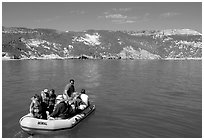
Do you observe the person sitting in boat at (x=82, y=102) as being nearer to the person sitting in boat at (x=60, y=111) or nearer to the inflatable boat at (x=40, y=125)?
the person sitting in boat at (x=60, y=111)

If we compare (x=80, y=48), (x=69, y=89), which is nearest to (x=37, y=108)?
(x=69, y=89)

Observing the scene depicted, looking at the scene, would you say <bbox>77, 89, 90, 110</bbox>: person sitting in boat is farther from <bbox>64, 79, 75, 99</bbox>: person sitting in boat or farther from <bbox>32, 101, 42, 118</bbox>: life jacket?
<bbox>32, 101, 42, 118</bbox>: life jacket

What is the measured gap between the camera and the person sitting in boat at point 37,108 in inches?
699

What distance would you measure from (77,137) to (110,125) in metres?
3.20

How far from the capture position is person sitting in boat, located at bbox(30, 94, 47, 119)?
58.2 ft

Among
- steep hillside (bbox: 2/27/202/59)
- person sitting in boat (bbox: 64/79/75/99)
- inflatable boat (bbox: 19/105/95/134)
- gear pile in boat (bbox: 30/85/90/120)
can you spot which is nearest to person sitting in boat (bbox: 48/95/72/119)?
gear pile in boat (bbox: 30/85/90/120)

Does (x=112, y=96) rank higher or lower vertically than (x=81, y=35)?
lower

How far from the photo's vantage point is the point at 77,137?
17219 mm

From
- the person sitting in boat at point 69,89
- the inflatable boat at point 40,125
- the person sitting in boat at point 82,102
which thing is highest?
the person sitting in boat at point 69,89

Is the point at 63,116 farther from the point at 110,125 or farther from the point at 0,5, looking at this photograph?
the point at 0,5

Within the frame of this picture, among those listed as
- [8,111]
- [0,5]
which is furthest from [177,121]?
[0,5]

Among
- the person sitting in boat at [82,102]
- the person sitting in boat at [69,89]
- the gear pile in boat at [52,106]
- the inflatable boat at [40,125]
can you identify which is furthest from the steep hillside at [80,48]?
the inflatable boat at [40,125]

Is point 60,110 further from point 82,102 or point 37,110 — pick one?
point 82,102

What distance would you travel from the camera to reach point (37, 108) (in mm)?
17766
